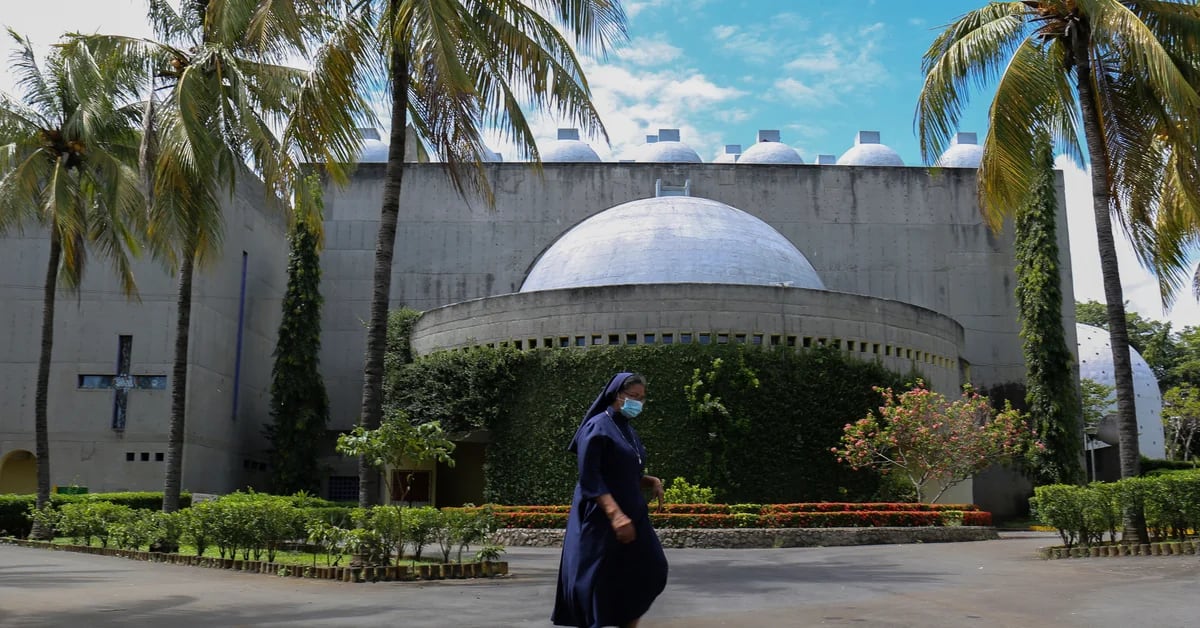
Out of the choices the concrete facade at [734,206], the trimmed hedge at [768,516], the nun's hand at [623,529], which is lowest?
the trimmed hedge at [768,516]

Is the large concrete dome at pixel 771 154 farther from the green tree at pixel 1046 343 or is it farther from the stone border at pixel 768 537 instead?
the stone border at pixel 768 537

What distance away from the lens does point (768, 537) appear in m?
20.9

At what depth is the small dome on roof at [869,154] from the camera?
46.2m

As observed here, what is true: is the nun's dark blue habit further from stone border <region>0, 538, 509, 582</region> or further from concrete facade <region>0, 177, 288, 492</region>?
concrete facade <region>0, 177, 288, 492</region>

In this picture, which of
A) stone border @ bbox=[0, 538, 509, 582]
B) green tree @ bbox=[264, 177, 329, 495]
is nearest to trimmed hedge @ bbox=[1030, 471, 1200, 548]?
stone border @ bbox=[0, 538, 509, 582]

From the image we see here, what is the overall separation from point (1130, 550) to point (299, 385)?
87.2 feet

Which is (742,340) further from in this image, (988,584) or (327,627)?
(327,627)

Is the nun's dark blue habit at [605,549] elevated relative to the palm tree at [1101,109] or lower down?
lower down

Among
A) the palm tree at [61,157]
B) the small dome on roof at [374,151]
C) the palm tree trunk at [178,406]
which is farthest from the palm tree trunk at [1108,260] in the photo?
the small dome on roof at [374,151]

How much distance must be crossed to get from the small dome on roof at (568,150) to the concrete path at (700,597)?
3295cm

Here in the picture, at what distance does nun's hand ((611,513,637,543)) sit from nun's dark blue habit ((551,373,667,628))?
0.21 m

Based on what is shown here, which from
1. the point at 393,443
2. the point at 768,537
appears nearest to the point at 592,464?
the point at 393,443

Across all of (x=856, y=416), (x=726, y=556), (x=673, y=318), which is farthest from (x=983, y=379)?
(x=726, y=556)

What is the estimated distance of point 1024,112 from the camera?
15.6 meters
